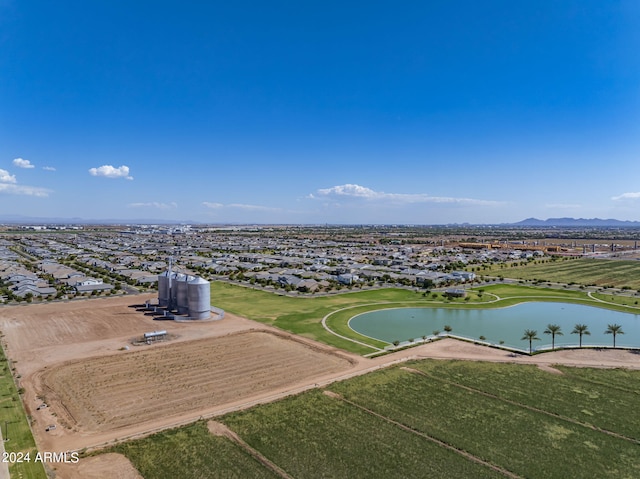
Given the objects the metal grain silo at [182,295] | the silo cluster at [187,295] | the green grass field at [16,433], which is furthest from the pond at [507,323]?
the green grass field at [16,433]

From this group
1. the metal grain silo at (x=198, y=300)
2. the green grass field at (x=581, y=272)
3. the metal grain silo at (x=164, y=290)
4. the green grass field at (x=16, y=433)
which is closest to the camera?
the green grass field at (x=16, y=433)

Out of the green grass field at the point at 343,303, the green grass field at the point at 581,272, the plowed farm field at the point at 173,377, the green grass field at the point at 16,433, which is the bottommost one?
the plowed farm field at the point at 173,377

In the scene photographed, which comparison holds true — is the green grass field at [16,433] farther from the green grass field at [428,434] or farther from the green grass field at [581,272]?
the green grass field at [581,272]

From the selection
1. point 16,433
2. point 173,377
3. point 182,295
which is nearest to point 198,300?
point 182,295

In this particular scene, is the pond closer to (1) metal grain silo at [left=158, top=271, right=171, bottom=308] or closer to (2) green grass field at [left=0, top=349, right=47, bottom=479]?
(1) metal grain silo at [left=158, top=271, right=171, bottom=308]

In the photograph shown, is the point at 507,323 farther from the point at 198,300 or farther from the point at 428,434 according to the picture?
the point at 198,300
